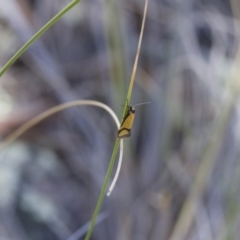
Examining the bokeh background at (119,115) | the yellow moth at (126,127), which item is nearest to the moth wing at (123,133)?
the yellow moth at (126,127)

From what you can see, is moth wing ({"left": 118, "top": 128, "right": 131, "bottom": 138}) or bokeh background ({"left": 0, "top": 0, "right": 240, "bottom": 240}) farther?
bokeh background ({"left": 0, "top": 0, "right": 240, "bottom": 240})

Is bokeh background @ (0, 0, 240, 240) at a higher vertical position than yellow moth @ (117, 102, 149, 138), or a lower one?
higher

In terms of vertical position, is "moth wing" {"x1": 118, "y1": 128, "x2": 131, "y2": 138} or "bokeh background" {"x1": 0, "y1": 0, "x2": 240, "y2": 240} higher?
"bokeh background" {"x1": 0, "y1": 0, "x2": 240, "y2": 240}

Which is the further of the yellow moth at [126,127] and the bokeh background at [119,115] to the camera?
the bokeh background at [119,115]

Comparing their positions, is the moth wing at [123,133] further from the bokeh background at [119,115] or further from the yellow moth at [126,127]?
the bokeh background at [119,115]

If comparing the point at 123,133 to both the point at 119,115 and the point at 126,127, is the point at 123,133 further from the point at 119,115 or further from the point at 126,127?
the point at 119,115

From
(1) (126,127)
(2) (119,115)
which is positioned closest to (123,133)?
(1) (126,127)

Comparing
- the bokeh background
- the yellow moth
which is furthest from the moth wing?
the bokeh background

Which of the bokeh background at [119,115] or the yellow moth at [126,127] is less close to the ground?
the bokeh background at [119,115]

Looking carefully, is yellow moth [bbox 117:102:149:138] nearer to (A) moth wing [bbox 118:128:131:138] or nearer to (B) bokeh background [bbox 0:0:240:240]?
(A) moth wing [bbox 118:128:131:138]
